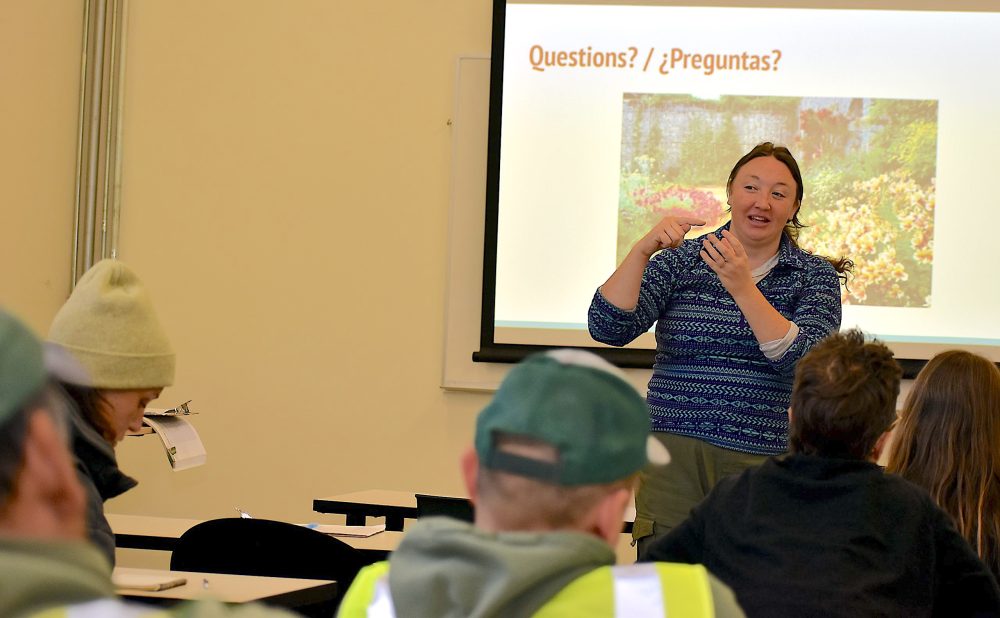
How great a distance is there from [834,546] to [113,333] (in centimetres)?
122

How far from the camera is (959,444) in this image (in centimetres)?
227

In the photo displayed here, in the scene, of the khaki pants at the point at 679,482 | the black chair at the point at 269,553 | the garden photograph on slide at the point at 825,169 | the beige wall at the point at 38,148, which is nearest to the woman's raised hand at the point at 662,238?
the khaki pants at the point at 679,482

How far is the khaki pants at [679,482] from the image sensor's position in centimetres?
242

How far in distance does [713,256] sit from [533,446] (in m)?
1.54

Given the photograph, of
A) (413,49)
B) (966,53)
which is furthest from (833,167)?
(413,49)

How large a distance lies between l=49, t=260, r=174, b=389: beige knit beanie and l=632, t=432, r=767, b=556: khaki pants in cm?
109

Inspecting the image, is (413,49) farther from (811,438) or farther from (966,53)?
(811,438)

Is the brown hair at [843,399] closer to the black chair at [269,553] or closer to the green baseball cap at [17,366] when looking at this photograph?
the black chair at [269,553]

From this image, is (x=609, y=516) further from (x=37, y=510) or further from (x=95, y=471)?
(x=95, y=471)

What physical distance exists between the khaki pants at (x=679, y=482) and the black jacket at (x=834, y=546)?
572 mm

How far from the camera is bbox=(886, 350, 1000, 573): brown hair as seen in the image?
2.22 m

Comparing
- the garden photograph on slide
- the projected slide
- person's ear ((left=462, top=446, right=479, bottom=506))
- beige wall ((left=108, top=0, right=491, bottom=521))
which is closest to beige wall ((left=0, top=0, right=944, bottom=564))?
beige wall ((left=108, top=0, right=491, bottom=521))

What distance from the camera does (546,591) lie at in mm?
1068

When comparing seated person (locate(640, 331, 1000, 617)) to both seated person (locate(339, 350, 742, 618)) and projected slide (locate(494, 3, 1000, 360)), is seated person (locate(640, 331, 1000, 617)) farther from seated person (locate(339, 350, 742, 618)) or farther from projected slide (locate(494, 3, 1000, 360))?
projected slide (locate(494, 3, 1000, 360))
